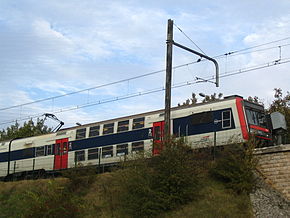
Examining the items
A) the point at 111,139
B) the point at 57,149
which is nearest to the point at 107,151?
the point at 111,139

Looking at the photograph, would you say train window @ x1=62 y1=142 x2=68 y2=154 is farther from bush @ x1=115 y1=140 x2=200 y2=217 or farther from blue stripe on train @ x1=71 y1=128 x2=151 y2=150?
bush @ x1=115 y1=140 x2=200 y2=217

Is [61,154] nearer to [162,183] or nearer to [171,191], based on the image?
[162,183]

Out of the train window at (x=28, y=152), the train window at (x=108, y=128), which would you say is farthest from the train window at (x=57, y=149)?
the train window at (x=108, y=128)

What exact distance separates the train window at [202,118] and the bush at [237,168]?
151 inches

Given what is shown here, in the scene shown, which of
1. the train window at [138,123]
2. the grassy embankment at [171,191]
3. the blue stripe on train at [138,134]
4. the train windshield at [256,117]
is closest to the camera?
the grassy embankment at [171,191]

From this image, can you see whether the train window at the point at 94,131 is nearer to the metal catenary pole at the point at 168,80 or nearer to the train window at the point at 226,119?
the metal catenary pole at the point at 168,80

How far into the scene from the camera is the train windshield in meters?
23.8

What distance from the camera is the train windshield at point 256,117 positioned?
2385 cm

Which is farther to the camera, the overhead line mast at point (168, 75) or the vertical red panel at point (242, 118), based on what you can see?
the vertical red panel at point (242, 118)

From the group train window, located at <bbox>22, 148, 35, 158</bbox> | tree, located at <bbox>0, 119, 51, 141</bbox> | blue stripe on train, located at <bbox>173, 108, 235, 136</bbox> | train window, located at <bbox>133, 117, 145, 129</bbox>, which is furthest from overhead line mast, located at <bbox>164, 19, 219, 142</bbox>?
tree, located at <bbox>0, 119, 51, 141</bbox>

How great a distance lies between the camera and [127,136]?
2764cm

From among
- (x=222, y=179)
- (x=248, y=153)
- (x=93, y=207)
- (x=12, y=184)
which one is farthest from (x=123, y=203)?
(x=12, y=184)

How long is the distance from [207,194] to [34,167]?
17.1 metres

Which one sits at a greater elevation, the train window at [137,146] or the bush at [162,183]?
the train window at [137,146]
